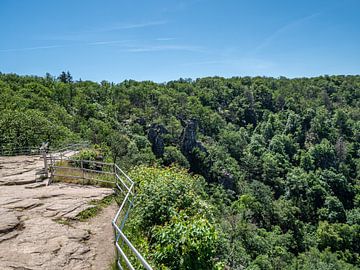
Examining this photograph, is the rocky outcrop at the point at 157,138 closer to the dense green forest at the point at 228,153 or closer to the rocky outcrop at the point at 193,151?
the dense green forest at the point at 228,153

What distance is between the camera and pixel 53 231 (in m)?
6.72

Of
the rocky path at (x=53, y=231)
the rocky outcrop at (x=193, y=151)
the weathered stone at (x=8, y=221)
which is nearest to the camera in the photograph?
the rocky path at (x=53, y=231)

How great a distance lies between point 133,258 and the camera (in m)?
5.44

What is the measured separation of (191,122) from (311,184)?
35521mm

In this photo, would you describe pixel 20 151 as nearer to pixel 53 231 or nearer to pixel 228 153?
pixel 53 231

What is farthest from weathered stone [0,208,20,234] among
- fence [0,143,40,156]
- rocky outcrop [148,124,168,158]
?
rocky outcrop [148,124,168,158]

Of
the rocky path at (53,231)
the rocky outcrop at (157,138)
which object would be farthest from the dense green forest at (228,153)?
the rocky path at (53,231)

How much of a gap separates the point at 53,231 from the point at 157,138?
2851 inches

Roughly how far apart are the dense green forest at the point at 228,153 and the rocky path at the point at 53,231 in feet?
2.96

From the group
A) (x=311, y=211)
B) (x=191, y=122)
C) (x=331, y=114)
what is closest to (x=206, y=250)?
(x=311, y=211)

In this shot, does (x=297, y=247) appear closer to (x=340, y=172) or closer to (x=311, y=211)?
(x=311, y=211)

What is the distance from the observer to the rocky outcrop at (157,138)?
253 feet

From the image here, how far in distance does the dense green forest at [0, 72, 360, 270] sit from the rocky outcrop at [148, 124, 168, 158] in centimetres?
28

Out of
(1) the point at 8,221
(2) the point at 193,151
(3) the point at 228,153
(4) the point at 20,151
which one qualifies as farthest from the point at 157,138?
(1) the point at 8,221
